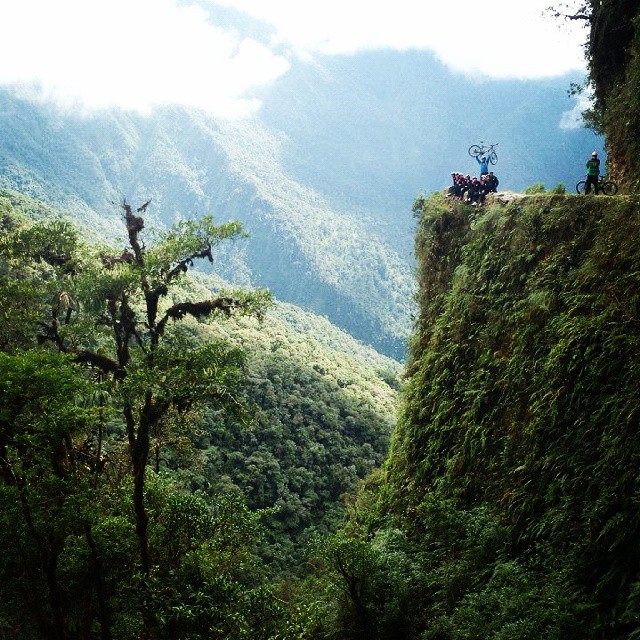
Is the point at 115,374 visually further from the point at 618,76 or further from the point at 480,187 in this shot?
the point at 618,76

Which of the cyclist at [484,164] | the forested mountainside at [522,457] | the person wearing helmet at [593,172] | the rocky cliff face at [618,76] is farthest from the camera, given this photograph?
the cyclist at [484,164]

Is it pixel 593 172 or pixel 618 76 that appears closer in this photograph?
pixel 593 172

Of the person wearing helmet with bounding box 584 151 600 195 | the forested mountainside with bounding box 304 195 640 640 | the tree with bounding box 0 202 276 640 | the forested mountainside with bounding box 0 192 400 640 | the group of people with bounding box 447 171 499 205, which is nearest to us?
the forested mountainside with bounding box 304 195 640 640

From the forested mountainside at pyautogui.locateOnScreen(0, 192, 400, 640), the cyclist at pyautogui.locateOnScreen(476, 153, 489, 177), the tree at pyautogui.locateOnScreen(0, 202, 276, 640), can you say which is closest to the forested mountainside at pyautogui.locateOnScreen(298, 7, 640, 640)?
the forested mountainside at pyautogui.locateOnScreen(0, 192, 400, 640)

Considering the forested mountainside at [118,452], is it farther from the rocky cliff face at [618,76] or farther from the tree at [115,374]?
the rocky cliff face at [618,76]

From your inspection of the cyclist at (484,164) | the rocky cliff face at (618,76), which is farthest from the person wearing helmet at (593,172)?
the cyclist at (484,164)

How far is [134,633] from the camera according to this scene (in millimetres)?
9500

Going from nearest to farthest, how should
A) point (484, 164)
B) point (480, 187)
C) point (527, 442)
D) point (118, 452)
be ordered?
point (527, 442)
point (118, 452)
point (480, 187)
point (484, 164)

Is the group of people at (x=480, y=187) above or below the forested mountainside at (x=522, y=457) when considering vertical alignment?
above

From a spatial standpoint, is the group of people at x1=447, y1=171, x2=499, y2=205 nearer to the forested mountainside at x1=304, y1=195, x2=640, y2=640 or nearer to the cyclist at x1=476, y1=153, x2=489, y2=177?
the cyclist at x1=476, y1=153, x2=489, y2=177

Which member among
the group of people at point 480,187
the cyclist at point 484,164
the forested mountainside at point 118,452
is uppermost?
the cyclist at point 484,164

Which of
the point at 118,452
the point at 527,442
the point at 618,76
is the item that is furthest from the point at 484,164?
the point at 118,452

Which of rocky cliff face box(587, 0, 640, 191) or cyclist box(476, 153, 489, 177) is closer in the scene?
rocky cliff face box(587, 0, 640, 191)

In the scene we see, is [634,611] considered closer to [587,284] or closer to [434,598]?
[434,598]
